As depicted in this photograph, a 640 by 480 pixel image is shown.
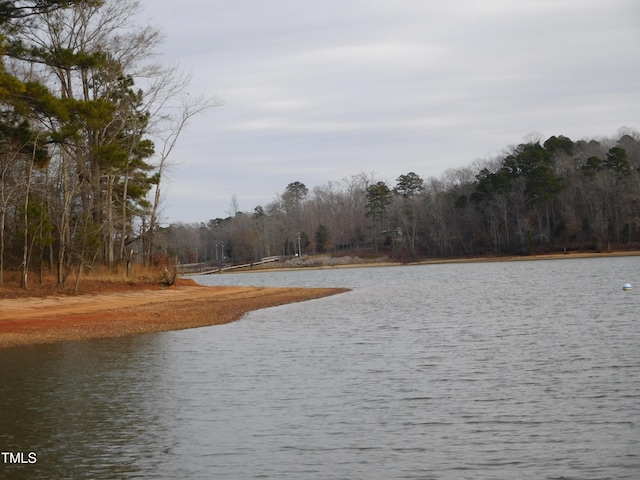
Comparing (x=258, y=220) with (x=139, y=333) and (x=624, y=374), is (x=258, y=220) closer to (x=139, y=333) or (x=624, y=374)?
(x=139, y=333)

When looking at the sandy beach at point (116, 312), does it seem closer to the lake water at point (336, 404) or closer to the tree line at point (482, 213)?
the lake water at point (336, 404)

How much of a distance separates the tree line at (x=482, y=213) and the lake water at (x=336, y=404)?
3455 centimetres

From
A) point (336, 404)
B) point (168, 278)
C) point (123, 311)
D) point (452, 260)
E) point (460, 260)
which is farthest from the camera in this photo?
point (452, 260)

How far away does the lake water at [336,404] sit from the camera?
9203mm

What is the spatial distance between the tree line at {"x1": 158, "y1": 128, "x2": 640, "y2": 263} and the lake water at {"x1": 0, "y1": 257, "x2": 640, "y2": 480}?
34548 mm

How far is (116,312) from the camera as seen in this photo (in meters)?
28.7

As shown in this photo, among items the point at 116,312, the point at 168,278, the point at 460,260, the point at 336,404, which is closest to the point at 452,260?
the point at 460,260

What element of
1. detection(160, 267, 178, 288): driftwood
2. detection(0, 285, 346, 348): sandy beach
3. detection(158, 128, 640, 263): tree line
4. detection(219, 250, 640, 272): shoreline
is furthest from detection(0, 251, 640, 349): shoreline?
detection(219, 250, 640, 272): shoreline

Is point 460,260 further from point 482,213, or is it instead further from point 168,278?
point 168,278

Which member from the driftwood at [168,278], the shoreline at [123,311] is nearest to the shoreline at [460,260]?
the shoreline at [123,311]

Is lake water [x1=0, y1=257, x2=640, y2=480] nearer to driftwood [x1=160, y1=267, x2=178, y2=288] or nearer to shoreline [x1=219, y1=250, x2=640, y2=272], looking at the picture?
driftwood [x1=160, y1=267, x2=178, y2=288]

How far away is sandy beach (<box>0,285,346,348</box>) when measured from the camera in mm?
22922

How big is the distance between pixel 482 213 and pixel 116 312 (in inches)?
3365

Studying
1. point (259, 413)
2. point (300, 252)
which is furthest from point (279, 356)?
point (300, 252)
